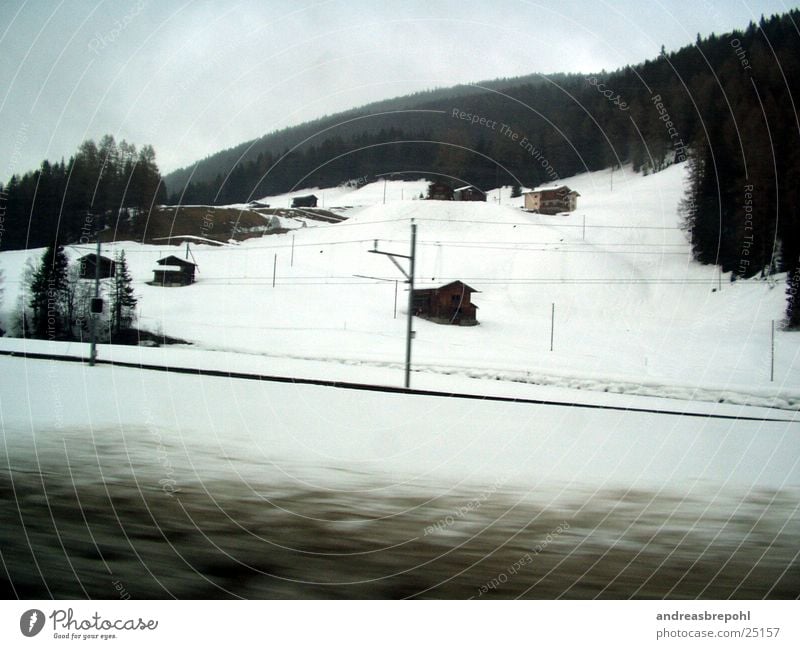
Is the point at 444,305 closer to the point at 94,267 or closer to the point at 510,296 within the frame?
the point at 510,296

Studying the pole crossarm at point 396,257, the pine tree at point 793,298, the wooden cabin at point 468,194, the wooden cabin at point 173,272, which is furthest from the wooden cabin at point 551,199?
the wooden cabin at point 173,272

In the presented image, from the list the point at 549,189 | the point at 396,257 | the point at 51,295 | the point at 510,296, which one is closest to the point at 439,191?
the point at 396,257

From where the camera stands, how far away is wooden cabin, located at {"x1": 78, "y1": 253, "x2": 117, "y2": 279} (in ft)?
6.82

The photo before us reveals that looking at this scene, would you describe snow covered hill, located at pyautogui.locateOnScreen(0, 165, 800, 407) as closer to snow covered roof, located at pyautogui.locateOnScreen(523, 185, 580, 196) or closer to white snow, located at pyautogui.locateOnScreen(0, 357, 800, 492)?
snow covered roof, located at pyautogui.locateOnScreen(523, 185, 580, 196)

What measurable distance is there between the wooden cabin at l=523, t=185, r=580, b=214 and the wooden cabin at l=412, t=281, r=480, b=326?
553 millimetres

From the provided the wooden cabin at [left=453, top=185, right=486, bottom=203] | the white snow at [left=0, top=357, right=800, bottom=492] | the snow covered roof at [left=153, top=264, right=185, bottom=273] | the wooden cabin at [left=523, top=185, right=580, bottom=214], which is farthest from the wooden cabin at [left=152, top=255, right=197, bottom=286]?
the wooden cabin at [left=523, top=185, right=580, bottom=214]

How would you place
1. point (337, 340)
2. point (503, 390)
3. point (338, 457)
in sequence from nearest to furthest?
point (338, 457) < point (503, 390) < point (337, 340)

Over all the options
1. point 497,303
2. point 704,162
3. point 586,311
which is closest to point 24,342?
point 497,303

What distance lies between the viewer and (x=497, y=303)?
8.38 ft

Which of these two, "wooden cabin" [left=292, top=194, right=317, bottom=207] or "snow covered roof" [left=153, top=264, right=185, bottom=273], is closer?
"snow covered roof" [left=153, top=264, right=185, bottom=273]

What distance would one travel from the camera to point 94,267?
210 centimetres

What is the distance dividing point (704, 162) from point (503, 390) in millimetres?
1417

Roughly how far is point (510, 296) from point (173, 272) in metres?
1.71
